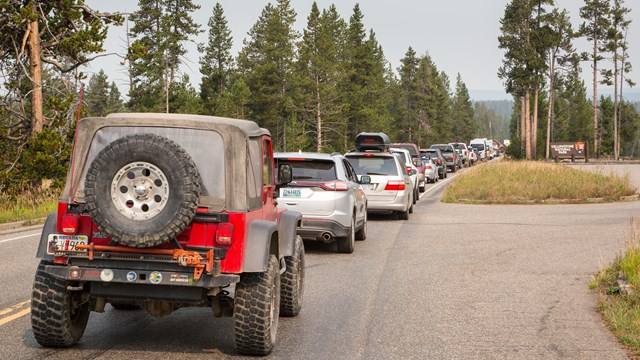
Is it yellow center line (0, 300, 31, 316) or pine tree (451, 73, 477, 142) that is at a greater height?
pine tree (451, 73, 477, 142)

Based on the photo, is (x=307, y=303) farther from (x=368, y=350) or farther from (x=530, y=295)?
(x=530, y=295)

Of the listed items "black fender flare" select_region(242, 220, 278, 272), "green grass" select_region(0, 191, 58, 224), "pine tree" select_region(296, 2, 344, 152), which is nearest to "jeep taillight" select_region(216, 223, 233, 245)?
"black fender flare" select_region(242, 220, 278, 272)

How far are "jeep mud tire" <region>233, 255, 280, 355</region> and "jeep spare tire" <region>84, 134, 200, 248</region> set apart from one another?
875 millimetres

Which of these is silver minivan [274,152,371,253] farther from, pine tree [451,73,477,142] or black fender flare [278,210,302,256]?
pine tree [451,73,477,142]

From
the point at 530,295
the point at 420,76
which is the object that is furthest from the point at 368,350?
the point at 420,76

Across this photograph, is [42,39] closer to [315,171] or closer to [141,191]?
[315,171]

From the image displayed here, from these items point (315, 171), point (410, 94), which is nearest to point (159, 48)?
point (410, 94)

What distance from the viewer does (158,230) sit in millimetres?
5566

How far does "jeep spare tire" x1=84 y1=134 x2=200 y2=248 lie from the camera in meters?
5.58

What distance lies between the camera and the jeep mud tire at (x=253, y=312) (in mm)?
6125

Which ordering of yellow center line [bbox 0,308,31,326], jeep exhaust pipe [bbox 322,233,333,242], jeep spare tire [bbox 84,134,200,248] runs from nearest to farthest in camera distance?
jeep spare tire [bbox 84,134,200,248]
yellow center line [bbox 0,308,31,326]
jeep exhaust pipe [bbox 322,233,333,242]

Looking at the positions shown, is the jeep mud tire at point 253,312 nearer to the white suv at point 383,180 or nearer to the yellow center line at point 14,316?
the yellow center line at point 14,316

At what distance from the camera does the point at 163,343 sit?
6.72m

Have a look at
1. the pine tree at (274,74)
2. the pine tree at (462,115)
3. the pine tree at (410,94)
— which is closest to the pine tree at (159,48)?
the pine tree at (274,74)
